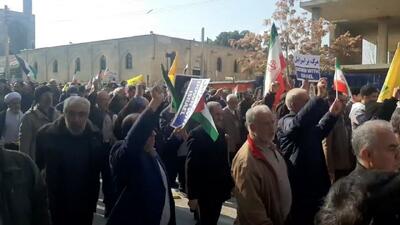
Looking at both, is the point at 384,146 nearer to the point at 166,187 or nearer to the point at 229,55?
the point at 166,187

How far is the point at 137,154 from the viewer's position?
13.3ft

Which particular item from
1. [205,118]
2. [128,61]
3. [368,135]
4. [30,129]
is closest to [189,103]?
[205,118]

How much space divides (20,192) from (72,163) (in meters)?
1.72

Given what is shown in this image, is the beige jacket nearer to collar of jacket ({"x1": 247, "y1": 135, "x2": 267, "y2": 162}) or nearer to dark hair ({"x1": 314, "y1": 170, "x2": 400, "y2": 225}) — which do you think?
collar of jacket ({"x1": 247, "y1": 135, "x2": 267, "y2": 162})

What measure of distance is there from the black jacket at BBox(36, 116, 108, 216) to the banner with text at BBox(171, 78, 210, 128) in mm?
815

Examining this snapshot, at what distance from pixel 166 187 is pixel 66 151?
112cm

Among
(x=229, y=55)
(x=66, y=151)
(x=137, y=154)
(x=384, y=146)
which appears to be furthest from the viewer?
(x=229, y=55)

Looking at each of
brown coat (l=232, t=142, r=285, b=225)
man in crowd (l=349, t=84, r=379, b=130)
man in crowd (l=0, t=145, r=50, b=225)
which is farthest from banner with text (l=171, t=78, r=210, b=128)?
man in crowd (l=349, t=84, r=379, b=130)

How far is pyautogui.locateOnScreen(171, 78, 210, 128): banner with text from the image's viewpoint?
4969mm

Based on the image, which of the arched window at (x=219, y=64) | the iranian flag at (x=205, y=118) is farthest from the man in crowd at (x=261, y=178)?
the arched window at (x=219, y=64)

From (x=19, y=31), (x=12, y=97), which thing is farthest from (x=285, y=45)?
(x=19, y=31)

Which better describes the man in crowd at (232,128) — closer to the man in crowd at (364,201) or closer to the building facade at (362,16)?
the man in crowd at (364,201)

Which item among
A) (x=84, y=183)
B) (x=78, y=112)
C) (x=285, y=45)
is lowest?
(x=84, y=183)

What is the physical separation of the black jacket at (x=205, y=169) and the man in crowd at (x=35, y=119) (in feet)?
6.43
